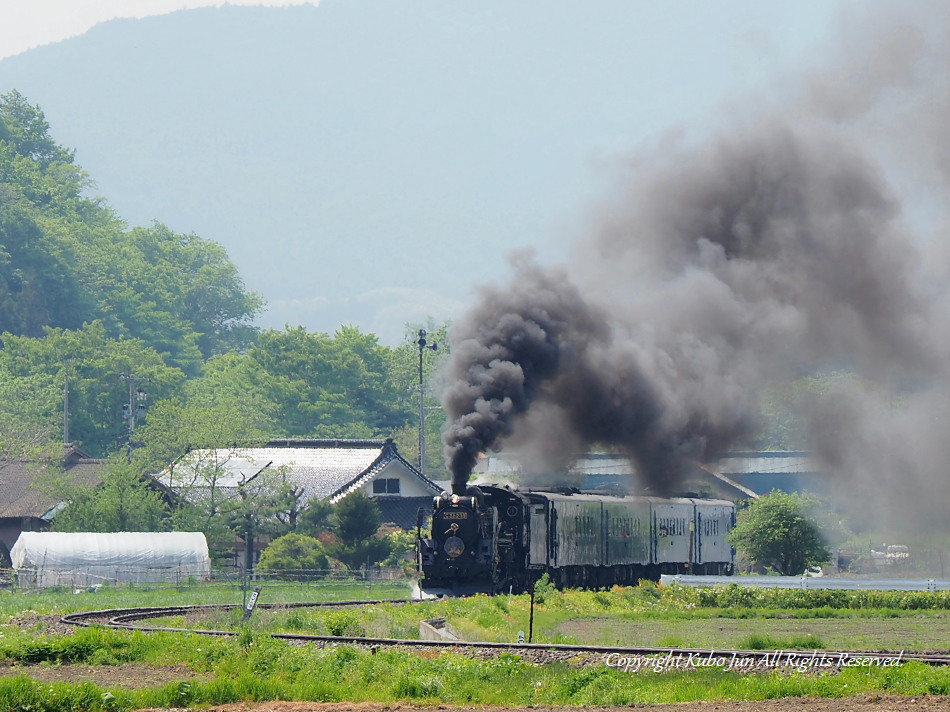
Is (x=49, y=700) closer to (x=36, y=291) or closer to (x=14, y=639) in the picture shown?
(x=14, y=639)

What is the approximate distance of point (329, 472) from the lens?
72.4 metres

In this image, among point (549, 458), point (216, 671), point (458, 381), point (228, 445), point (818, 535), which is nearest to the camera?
point (216, 671)

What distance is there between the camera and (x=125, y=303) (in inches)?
5802

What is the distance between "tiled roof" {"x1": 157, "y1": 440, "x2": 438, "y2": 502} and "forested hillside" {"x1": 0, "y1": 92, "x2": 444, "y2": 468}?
85.8 inches

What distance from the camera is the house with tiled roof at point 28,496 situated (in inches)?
2474

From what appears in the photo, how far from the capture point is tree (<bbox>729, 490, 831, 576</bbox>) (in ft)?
167

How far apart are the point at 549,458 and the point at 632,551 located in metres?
5.21

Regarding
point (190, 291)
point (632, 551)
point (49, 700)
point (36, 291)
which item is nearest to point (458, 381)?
point (632, 551)

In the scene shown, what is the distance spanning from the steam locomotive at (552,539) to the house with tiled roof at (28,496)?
28.6 metres

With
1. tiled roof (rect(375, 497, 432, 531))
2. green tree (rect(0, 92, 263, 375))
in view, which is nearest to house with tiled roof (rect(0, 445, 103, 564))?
tiled roof (rect(375, 497, 432, 531))

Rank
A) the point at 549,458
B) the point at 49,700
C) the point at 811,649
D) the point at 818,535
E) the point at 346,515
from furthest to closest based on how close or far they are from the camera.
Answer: the point at 346,515, the point at 818,535, the point at 549,458, the point at 811,649, the point at 49,700

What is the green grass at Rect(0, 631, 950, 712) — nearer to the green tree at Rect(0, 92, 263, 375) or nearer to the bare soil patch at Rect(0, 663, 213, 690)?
the bare soil patch at Rect(0, 663, 213, 690)

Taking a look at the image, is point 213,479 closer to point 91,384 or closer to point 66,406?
point 66,406

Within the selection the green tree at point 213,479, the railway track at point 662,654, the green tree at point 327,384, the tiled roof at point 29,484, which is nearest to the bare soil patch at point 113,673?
the railway track at point 662,654
